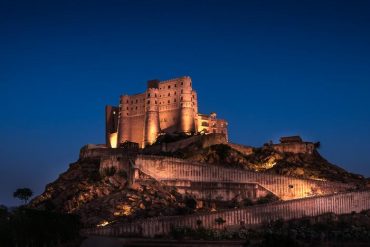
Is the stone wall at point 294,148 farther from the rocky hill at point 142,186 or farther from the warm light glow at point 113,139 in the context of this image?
the warm light glow at point 113,139

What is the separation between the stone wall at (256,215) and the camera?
58500 millimetres

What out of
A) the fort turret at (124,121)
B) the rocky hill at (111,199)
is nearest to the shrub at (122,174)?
the rocky hill at (111,199)

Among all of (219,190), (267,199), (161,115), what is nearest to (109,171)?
(219,190)

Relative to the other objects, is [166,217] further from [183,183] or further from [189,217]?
[183,183]

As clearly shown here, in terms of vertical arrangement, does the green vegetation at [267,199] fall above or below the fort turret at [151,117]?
below

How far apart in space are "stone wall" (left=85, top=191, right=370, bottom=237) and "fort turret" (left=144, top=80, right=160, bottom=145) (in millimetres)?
47013

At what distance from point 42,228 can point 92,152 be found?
46.5 meters

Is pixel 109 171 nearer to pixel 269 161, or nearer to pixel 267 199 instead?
pixel 267 199

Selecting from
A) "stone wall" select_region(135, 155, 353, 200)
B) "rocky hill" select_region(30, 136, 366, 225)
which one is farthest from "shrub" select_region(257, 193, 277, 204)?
"rocky hill" select_region(30, 136, 366, 225)

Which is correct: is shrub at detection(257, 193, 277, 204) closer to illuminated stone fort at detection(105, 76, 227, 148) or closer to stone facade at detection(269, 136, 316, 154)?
stone facade at detection(269, 136, 316, 154)

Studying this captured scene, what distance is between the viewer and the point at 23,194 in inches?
3752

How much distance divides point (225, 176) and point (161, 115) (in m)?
39.9

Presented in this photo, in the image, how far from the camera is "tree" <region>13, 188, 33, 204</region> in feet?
313

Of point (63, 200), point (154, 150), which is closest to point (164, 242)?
point (63, 200)
